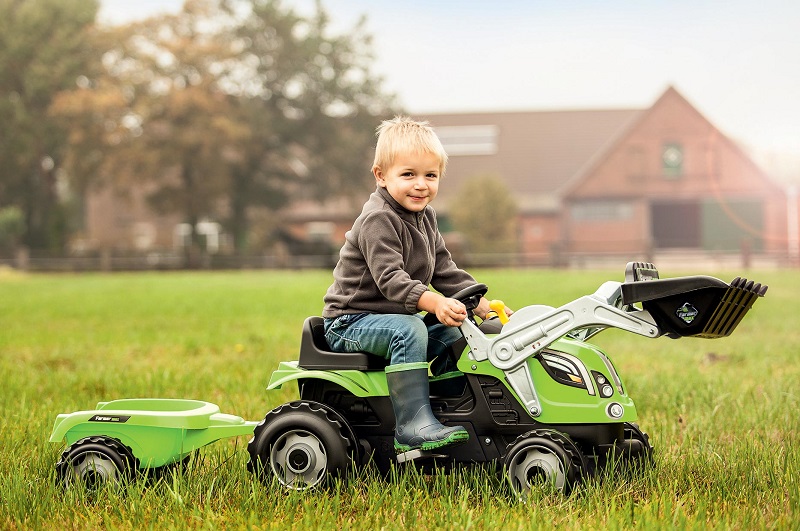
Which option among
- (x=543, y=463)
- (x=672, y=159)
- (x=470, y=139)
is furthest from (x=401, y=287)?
(x=470, y=139)

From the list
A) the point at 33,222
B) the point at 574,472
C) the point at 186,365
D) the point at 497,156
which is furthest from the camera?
the point at 497,156

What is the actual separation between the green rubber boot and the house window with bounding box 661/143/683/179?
4635 cm

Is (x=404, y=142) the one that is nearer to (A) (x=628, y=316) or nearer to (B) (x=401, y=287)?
(B) (x=401, y=287)

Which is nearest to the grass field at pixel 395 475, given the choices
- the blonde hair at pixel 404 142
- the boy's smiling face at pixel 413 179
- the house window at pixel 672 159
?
the boy's smiling face at pixel 413 179

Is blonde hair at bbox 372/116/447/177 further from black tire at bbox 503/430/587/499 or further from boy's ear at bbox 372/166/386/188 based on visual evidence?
black tire at bbox 503/430/587/499

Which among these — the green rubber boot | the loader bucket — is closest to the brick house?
the green rubber boot

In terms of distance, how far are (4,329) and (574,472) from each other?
9.77m

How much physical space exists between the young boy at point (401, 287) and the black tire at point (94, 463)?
0.98 m

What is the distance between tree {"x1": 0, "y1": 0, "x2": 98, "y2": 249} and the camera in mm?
47188

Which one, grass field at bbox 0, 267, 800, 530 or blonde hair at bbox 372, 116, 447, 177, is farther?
blonde hair at bbox 372, 116, 447, 177

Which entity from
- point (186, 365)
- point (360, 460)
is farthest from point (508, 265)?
point (360, 460)

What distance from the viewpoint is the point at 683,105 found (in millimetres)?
47281

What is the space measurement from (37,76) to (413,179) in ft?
154

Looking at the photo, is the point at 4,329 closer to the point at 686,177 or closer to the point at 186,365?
the point at 186,365
